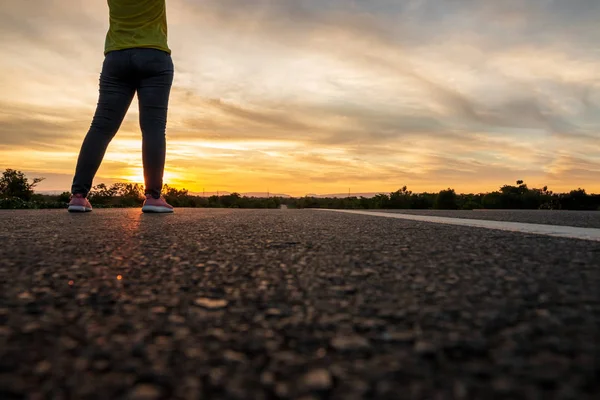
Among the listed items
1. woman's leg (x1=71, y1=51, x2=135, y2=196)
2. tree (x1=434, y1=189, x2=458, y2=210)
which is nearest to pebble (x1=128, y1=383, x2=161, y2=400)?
woman's leg (x1=71, y1=51, x2=135, y2=196)

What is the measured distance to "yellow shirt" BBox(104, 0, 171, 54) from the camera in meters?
4.73

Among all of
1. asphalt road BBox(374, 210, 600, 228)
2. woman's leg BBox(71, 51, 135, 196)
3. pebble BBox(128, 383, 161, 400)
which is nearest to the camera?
pebble BBox(128, 383, 161, 400)

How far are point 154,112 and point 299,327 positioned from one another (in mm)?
4552

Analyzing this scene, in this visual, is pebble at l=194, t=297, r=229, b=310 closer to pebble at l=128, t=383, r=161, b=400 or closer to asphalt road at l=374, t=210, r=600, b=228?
pebble at l=128, t=383, r=161, b=400

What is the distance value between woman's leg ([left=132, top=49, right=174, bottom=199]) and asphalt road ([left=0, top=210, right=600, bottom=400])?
350 centimetres

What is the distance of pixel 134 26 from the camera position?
476 centimetres

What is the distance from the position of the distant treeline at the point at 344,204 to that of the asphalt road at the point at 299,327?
601 cm

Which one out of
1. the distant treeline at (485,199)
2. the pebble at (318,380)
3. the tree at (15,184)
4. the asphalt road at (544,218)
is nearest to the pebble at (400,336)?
the pebble at (318,380)

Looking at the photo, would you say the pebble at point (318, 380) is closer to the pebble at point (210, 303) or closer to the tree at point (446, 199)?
the pebble at point (210, 303)

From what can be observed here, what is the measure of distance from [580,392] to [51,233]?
8.14 feet

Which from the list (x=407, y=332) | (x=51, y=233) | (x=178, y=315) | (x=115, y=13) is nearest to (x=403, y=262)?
(x=407, y=332)

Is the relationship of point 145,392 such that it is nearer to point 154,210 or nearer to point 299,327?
point 299,327

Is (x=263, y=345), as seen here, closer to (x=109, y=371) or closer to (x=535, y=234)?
(x=109, y=371)

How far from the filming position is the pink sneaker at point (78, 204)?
185 inches
